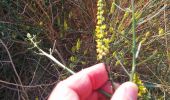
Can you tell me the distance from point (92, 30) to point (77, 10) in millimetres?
137

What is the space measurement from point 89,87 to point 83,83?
3 centimetres

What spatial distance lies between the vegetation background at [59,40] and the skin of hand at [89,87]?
0.67 m

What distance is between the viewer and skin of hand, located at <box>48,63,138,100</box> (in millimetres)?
958

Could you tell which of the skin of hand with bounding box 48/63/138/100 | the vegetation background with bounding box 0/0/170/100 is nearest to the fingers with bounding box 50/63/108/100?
the skin of hand with bounding box 48/63/138/100

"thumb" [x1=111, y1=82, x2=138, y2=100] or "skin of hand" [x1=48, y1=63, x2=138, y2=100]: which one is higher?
"thumb" [x1=111, y1=82, x2=138, y2=100]

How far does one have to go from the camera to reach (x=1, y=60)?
6.44 feet

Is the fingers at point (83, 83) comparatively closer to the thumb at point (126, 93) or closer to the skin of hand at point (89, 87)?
the skin of hand at point (89, 87)

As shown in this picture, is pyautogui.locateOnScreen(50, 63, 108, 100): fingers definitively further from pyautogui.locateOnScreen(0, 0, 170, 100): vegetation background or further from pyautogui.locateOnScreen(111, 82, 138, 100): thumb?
pyautogui.locateOnScreen(0, 0, 170, 100): vegetation background

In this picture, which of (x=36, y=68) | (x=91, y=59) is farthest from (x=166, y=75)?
(x=36, y=68)

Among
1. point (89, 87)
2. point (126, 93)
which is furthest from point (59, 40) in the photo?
point (126, 93)

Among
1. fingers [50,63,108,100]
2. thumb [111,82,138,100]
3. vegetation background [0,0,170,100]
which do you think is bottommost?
vegetation background [0,0,170,100]

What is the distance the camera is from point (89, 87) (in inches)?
43.3

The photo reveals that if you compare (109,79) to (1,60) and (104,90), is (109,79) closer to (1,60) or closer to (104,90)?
(104,90)

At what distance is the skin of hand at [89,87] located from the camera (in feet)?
3.14
